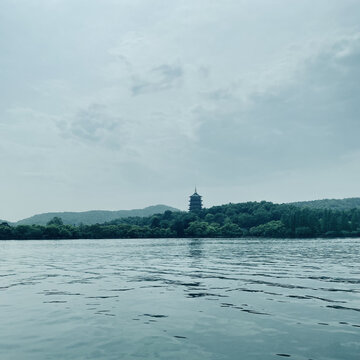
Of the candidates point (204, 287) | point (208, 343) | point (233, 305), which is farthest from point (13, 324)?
point (204, 287)

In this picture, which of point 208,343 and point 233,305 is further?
point 233,305

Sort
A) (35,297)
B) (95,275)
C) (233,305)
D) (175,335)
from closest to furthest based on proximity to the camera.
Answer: (175,335) < (233,305) < (35,297) < (95,275)

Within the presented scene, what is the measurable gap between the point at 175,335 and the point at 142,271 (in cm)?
2550

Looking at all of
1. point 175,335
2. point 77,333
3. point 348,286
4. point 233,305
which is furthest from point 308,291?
point 77,333

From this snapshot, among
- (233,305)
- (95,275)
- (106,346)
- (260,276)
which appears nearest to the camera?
(106,346)

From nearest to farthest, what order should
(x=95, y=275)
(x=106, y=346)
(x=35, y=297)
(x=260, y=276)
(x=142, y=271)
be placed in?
(x=106, y=346), (x=35, y=297), (x=260, y=276), (x=95, y=275), (x=142, y=271)

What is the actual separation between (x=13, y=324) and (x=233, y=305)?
37.4 ft

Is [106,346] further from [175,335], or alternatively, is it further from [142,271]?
[142,271]

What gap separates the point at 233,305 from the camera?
22.3 m

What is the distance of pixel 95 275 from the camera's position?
37.8m

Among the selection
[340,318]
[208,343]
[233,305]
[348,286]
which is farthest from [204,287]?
[208,343]

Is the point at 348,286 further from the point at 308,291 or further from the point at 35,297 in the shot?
the point at 35,297

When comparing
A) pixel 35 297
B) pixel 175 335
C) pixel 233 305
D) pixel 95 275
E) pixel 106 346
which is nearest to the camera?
pixel 106 346

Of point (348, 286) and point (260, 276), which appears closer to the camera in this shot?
point (348, 286)
